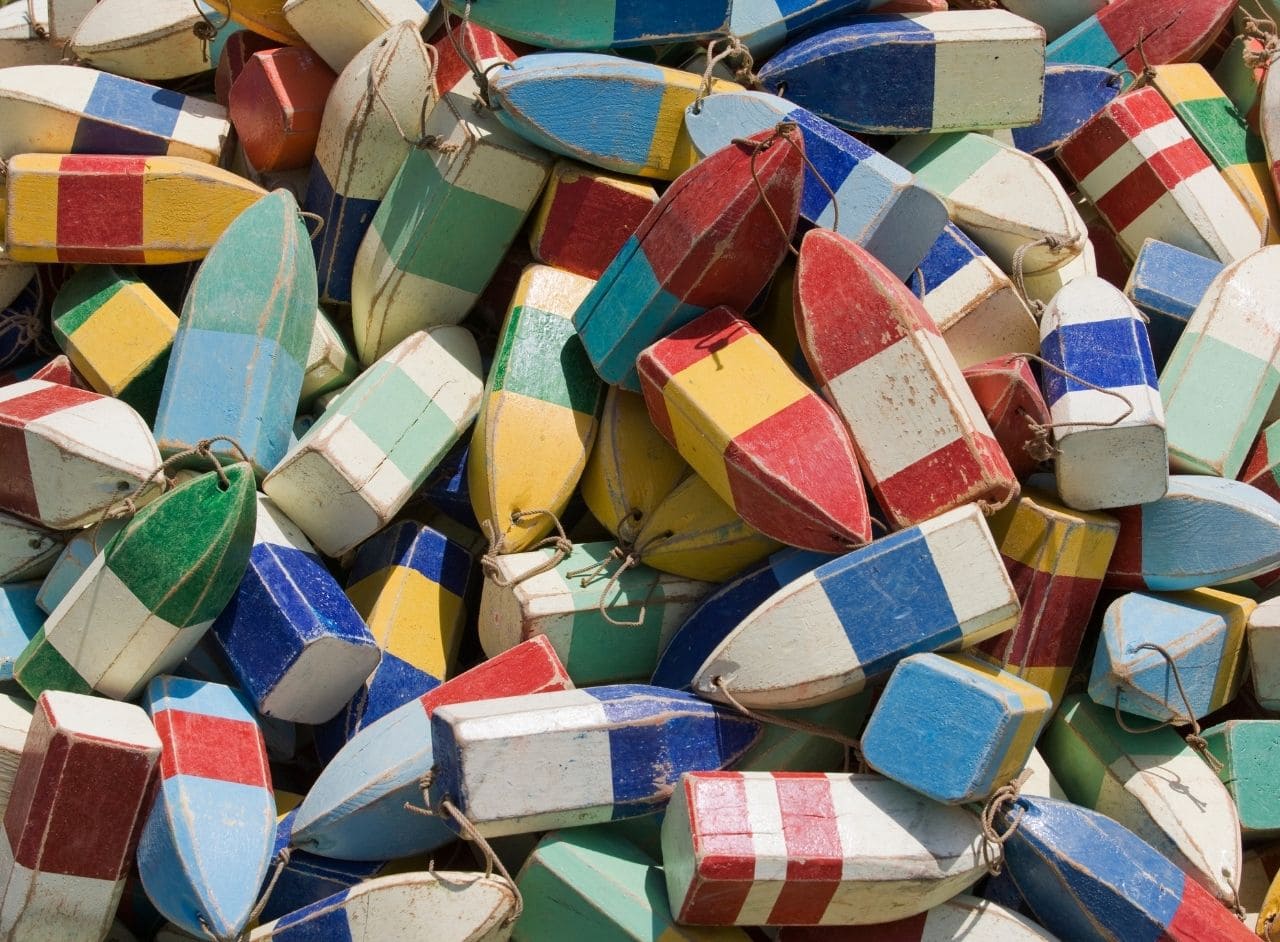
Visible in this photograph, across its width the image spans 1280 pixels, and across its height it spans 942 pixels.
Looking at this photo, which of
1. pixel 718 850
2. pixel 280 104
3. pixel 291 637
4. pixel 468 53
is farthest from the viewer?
pixel 280 104

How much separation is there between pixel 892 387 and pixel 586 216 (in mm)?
604

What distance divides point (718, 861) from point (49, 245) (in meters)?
1.50

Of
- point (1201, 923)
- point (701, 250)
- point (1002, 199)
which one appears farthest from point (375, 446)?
point (1201, 923)

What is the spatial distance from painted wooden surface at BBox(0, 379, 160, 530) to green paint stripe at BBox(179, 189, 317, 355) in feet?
0.75

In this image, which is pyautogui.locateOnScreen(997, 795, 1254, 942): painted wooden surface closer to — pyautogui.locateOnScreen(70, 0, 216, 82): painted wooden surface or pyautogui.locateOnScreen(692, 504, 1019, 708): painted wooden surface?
pyautogui.locateOnScreen(692, 504, 1019, 708): painted wooden surface

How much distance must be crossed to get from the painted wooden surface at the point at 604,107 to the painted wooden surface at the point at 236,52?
60 cm

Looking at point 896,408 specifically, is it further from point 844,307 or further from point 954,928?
point 954,928

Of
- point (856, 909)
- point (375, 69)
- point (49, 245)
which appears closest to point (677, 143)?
point (375, 69)

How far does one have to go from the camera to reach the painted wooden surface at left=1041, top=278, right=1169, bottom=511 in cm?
200

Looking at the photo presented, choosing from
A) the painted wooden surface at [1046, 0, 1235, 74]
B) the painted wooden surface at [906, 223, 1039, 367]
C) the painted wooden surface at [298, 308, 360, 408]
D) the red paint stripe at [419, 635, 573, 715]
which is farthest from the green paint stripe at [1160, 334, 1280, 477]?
the painted wooden surface at [298, 308, 360, 408]

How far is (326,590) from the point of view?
208 cm

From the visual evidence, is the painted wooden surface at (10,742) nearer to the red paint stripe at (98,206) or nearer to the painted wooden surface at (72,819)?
the painted wooden surface at (72,819)

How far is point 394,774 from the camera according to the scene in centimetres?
190

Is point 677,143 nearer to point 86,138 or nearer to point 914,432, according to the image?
point 914,432
